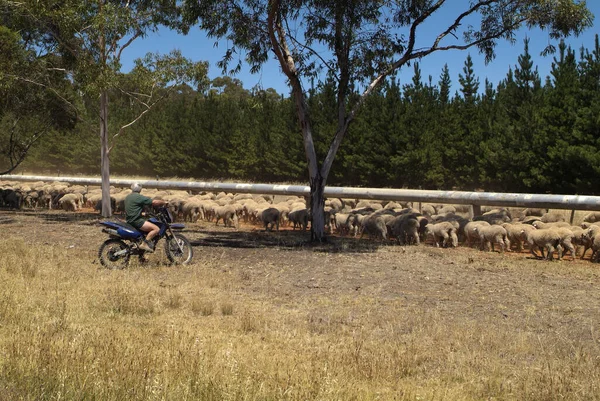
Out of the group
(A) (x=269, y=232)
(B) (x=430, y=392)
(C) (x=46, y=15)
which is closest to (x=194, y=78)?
(C) (x=46, y=15)

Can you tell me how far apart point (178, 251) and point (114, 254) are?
120 centimetres

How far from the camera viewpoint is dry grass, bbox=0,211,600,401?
19.5ft

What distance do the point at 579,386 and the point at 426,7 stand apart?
40.3 feet

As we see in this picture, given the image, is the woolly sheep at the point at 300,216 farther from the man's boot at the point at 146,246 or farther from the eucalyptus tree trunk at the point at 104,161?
the man's boot at the point at 146,246

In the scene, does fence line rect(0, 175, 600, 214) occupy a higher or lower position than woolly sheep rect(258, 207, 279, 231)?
higher

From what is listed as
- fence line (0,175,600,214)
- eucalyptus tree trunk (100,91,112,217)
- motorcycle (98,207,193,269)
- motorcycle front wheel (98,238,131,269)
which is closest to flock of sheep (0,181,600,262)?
fence line (0,175,600,214)

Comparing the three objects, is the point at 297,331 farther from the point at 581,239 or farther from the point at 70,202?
the point at 70,202

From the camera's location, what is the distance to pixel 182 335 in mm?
7660

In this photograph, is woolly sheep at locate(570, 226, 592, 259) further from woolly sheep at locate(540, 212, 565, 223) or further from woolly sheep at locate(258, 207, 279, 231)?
woolly sheep at locate(258, 207, 279, 231)

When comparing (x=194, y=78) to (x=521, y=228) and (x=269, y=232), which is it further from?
(x=521, y=228)

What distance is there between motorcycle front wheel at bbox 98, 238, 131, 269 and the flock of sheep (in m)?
7.42

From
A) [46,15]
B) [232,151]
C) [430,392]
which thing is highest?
[46,15]

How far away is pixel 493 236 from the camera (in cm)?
1599

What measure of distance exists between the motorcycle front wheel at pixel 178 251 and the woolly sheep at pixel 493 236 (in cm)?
695
